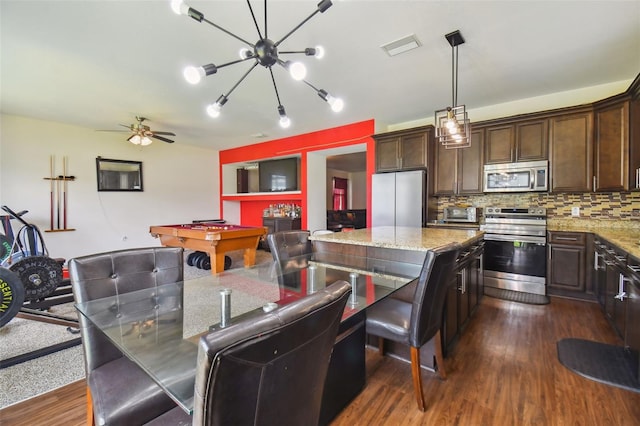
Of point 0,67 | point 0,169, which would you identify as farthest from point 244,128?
point 0,169

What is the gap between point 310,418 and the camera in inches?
33.3

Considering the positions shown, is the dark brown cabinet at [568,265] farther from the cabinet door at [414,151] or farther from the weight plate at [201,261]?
the weight plate at [201,261]

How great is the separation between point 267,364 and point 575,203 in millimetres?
4677

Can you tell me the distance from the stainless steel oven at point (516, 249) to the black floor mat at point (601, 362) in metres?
1.26

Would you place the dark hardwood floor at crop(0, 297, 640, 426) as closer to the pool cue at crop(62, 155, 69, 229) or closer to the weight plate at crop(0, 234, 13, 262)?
the weight plate at crop(0, 234, 13, 262)

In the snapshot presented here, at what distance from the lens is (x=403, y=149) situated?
447 centimetres

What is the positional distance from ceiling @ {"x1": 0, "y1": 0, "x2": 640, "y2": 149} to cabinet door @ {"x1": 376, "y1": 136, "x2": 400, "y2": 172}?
1.50 feet

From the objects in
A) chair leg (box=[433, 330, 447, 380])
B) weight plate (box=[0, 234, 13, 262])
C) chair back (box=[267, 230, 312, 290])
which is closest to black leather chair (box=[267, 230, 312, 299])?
chair back (box=[267, 230, 312, 290])

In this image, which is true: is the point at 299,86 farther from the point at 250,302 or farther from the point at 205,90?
the point at 250,302

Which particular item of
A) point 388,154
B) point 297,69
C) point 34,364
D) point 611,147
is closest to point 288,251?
point 297,69

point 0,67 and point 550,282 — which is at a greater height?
point 0,67

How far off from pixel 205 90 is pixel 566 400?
4.39 metres

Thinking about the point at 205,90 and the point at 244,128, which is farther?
the point at 244,128

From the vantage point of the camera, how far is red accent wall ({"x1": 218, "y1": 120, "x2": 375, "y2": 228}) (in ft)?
16.1
